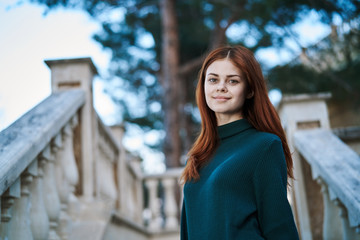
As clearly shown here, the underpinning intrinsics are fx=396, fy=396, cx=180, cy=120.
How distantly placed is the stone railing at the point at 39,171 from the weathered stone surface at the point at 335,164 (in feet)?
5.18

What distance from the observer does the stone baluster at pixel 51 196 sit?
87.7 inches

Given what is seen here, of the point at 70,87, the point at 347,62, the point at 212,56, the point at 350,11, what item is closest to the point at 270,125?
the point at 212,56

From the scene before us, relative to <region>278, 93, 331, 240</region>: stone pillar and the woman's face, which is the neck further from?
<region>278, 93, 331, 240</region>: stone pillar

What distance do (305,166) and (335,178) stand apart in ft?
2.85

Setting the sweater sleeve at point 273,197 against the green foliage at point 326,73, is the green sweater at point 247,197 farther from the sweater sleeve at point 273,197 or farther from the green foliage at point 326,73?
the green foliage at point 326,73

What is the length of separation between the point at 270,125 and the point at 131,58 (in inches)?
382

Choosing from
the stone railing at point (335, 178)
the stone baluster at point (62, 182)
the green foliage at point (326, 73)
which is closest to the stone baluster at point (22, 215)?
the stone baluster at point (62, 182)

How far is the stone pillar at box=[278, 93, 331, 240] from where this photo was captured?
9.73ft

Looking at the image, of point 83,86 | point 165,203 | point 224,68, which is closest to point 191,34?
point 165,203

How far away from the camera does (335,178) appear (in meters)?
2.24

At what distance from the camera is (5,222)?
174cm

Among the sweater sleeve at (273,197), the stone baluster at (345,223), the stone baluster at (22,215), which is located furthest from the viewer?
the stone baluster at (345,223)

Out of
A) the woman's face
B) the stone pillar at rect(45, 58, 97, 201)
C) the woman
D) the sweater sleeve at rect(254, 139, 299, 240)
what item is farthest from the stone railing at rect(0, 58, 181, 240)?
the sweater sleeve at rect(254, 139, 299, 240)

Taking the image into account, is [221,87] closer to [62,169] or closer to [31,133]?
[31,133]
